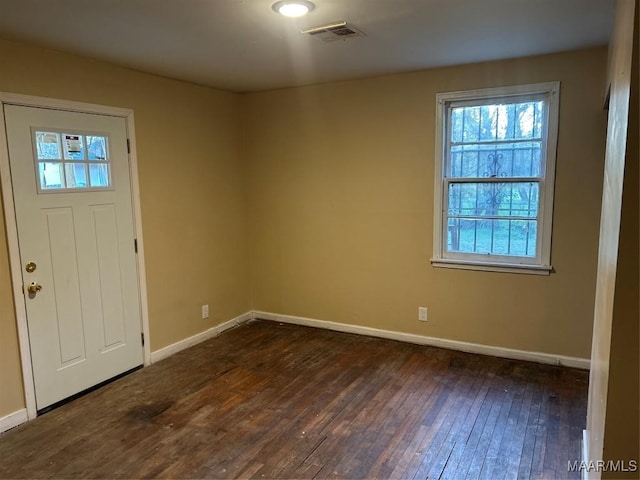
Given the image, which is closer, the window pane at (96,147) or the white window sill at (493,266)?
the window pane at (96,147)

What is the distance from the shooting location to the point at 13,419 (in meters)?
2.83

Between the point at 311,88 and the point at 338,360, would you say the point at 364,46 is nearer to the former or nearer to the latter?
the point at 311,88

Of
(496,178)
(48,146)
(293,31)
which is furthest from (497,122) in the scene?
(48,146)

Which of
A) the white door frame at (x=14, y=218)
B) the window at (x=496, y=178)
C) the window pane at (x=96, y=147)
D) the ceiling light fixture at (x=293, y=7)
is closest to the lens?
the ceiling light fixture at (x=293, y=7)

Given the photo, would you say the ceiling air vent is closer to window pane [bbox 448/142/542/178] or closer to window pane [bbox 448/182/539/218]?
window pane [bbox 448/142/542/178]

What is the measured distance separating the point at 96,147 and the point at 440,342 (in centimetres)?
323

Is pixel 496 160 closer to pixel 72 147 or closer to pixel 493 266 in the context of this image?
pixel 493 266

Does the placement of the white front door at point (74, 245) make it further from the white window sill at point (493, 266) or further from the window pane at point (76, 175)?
the white window sill at point (493, 266)

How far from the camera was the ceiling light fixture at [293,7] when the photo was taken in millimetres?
2191

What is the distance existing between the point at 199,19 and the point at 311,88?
1965mm

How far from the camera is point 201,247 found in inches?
168

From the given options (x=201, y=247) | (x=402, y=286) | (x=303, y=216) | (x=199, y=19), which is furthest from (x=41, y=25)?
(x=402, y=286)

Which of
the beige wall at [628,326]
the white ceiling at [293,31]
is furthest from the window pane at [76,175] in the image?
the beige wall at [628,326]

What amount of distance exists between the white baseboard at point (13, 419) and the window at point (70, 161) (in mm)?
1427
